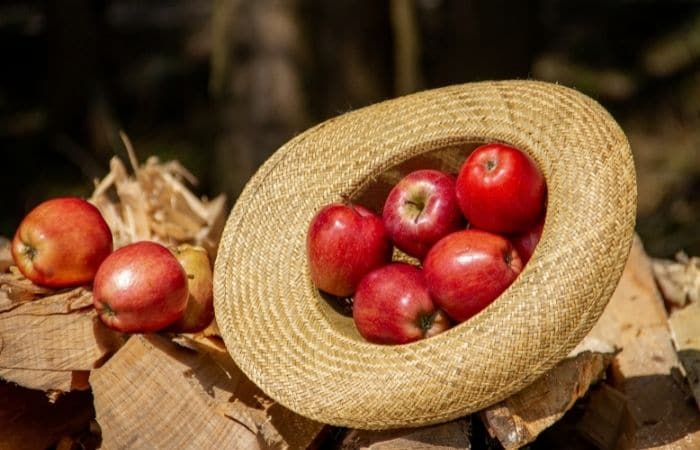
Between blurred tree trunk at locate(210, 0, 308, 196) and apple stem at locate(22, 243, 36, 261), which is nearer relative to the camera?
apple stem at locate(22, 243, 36, 261)

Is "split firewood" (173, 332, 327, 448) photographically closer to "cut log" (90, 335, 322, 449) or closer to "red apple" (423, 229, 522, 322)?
"cut log" (90, 335, 322, 449)

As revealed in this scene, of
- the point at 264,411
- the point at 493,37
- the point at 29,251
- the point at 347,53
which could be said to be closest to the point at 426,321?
the point at 264,411

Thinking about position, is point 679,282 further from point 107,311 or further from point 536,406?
point 107,311

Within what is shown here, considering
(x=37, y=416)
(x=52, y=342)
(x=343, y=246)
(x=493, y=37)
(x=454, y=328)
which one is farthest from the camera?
(x=493, y=37)

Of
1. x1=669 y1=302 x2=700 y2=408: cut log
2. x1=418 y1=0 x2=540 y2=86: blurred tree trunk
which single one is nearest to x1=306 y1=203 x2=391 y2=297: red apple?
x1=669 y1=302 x2=700 y2=408: cut log

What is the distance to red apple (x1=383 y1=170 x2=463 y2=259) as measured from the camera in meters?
2.46

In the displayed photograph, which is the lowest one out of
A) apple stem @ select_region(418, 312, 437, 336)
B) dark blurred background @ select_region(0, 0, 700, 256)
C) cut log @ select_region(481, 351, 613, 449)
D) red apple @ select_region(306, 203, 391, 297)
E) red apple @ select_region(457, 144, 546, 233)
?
dark blurred background @ select_region(0, 0, 700, 256)

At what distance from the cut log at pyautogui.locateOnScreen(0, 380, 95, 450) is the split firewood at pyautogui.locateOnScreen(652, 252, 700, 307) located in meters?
2.13

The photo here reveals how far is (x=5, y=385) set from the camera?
2.84 meters

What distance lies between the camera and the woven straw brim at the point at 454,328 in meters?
2.13

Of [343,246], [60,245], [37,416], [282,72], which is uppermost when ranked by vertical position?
[343,246]

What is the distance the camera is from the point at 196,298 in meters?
2.82

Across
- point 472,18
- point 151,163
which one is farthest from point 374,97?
point 151,163

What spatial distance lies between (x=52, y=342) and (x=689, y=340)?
1.99 m
